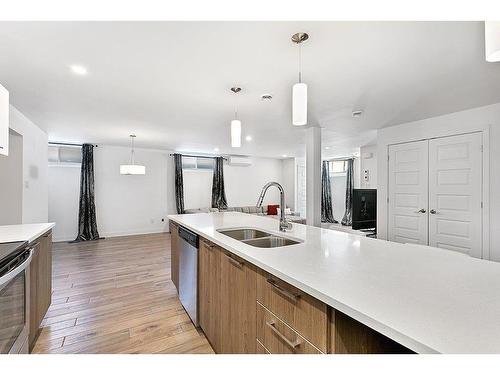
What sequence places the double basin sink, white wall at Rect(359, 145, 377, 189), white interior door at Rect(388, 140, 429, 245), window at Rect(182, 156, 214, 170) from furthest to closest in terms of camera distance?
window at Rect(182, 156, 214, 170)
white wall at Rect(359, 145, 377, 189)
white interior door at Rect(388, 140, 429, 245)
the double basin sink

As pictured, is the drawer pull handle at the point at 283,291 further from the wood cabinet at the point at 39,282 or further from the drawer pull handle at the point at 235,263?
the wood cabinet at the point at 39,282

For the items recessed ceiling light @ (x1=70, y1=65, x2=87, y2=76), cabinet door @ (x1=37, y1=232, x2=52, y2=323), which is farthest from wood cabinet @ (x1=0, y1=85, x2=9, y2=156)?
cabinet door @ (x1=37, y1=232, x2=52, y2=323)

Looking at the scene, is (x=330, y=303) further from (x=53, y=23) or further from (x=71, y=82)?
(x=71, y=82)

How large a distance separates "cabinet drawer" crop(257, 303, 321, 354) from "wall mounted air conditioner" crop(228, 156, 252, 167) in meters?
6.78

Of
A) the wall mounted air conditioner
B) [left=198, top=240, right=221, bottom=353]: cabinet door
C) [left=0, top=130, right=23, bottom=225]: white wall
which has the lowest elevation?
[left=198, top=240, right=221, bottom=353]: cabinet door

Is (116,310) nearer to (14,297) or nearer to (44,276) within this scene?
(44,276)

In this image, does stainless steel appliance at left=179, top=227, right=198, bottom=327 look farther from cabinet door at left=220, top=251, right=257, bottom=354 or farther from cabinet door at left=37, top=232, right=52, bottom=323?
cabinet door at left=37, top=232, right=52, bottom=323

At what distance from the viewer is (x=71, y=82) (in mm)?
2395

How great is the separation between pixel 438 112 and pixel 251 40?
3.20 metres

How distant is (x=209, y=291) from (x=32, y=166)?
3.91 metres

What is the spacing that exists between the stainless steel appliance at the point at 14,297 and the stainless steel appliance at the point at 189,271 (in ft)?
3.56

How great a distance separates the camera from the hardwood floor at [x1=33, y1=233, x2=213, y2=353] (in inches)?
75.4

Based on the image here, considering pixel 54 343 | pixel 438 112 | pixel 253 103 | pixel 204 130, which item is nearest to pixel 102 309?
pixel 54 343

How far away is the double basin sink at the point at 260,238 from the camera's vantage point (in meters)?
1.87
